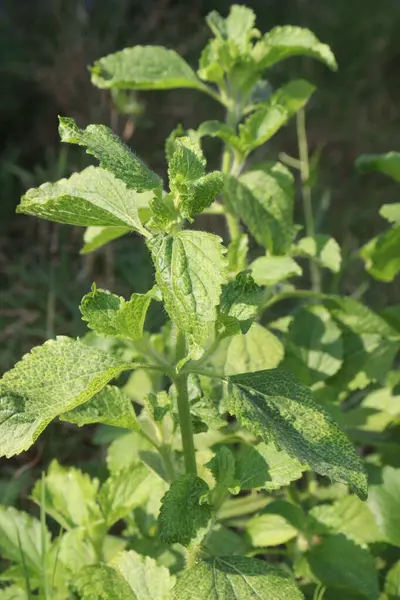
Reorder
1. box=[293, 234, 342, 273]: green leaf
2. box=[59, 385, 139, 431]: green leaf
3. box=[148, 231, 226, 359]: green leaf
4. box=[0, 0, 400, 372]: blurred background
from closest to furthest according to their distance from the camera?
box=[148, 231, 226, 359]: green leaf
box=[59, 385, 139, 431]: green leaf
box=[293, 234, 342, 273]: green leaf
box=[0, 0, 400, 372]: blurred background

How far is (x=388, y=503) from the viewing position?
991 millimetres

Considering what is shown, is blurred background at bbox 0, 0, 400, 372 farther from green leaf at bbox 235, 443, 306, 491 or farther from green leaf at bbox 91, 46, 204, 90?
green leaf at bbox 235, 443, 306, 491

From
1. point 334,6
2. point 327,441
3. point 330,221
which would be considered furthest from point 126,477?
point 334,6

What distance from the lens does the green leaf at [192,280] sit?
2.07 ft

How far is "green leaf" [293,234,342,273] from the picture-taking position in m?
1.05

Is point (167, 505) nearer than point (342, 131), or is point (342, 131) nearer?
point (167, 505)

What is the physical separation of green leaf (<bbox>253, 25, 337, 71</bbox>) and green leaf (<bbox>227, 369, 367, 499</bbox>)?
19.6 inches

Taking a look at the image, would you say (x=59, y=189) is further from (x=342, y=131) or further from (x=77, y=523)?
(x=342, y=131)

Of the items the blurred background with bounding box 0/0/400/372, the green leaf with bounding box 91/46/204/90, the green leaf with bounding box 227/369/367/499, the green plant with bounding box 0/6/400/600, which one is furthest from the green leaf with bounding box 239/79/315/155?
the blurred background with bounding box 0/0/400/372

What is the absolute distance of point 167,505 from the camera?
0.73 m

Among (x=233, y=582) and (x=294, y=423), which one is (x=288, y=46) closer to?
(x=294, y=423)

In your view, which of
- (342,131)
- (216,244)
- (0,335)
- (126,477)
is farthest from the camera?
(342,131)

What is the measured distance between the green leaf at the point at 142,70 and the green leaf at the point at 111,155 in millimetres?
365

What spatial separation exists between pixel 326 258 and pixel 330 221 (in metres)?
1.60
